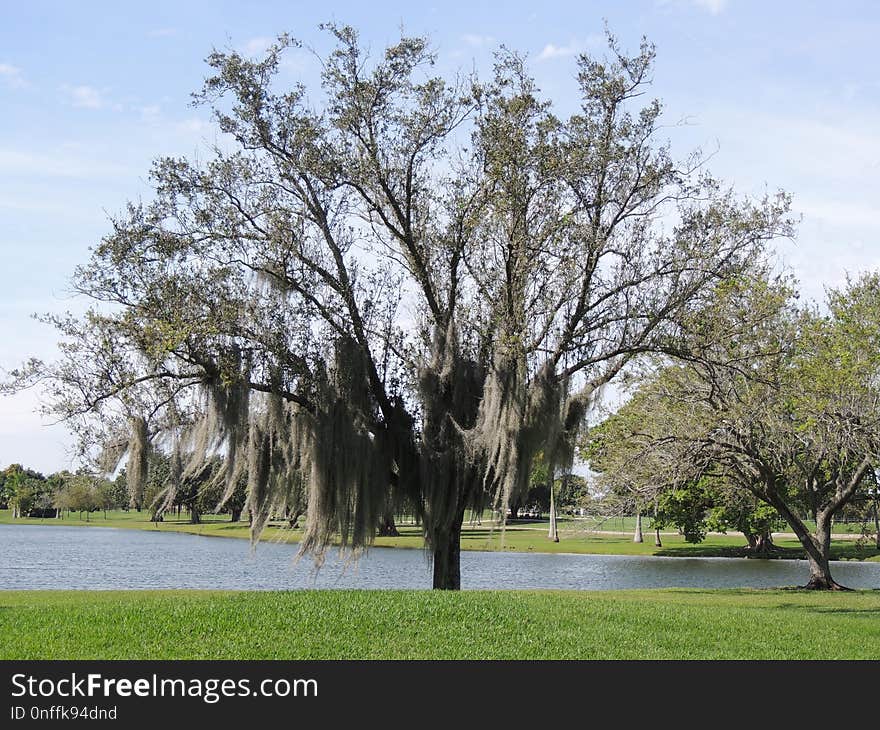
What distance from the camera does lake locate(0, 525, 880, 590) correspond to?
78.3 feet

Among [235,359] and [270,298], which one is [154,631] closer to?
[235,359]

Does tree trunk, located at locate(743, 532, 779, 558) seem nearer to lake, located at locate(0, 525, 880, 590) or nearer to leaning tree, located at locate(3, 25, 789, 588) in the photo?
lake, located at locate(0, 525, 880, 590)

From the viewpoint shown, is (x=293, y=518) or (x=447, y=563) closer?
(x=293, y=518)

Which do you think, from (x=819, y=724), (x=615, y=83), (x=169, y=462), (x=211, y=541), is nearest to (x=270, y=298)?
(x=169, y=462)

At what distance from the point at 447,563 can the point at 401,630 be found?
19.5 ft

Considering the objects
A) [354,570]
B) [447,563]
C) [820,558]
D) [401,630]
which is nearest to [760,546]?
[820,558]

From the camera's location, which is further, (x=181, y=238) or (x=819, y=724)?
(x=181, y=238)

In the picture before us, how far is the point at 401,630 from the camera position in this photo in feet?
32.0

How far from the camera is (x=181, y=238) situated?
49.8 ft

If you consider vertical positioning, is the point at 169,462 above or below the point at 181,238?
below

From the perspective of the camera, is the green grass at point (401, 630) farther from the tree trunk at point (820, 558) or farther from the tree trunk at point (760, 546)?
the tree trunk at point (760, 546)

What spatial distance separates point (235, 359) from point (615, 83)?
8119mm

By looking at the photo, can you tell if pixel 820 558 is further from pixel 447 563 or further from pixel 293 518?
pixel 293 518

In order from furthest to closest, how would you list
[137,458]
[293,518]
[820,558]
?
[820,558] → [293,518] → [137,458]
